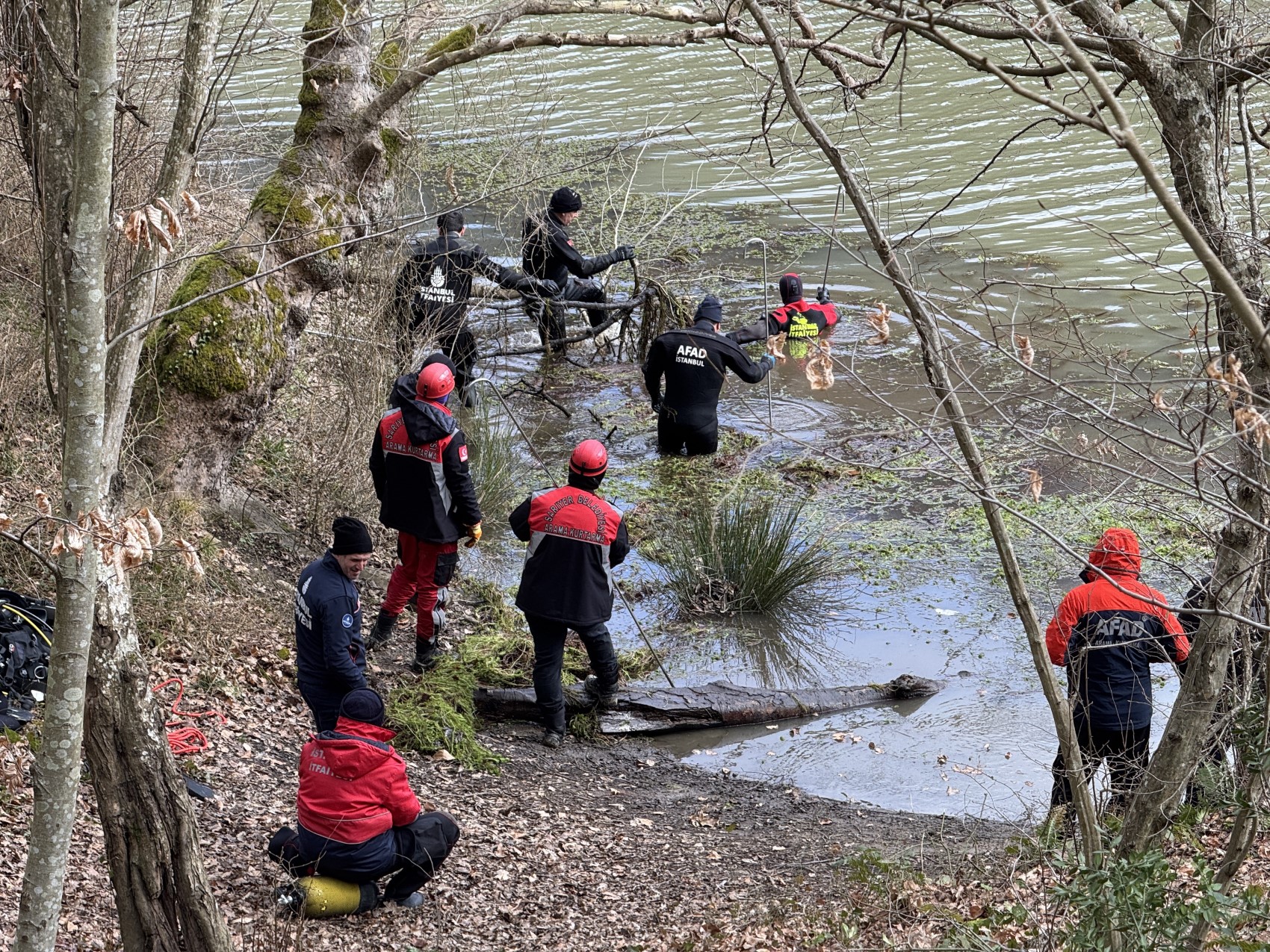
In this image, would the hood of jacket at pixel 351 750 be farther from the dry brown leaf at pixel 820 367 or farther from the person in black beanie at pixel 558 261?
the person in black beanie at pixel 558 261

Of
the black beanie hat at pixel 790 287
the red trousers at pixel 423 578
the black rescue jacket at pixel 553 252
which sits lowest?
the red trousers at pixel 423 578

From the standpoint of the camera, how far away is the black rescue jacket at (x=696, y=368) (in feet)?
36.3

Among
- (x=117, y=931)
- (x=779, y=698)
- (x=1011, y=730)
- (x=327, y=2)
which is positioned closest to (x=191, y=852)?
(x=117, y=931)

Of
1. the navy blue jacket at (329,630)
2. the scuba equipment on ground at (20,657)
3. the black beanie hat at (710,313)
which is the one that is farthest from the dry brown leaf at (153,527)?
the black beanie hat at (710,313)

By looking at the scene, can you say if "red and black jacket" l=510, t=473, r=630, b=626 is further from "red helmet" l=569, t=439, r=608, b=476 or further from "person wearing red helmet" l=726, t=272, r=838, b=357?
"person wearing red helmet" l=726, t=272, r=838, b=357

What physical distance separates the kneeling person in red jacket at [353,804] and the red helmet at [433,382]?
268 centimetres

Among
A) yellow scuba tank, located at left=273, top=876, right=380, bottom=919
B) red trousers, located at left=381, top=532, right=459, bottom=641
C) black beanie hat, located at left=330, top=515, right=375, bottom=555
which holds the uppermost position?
black beanie hat, located at left=330, top=515, right=375, bottom=555

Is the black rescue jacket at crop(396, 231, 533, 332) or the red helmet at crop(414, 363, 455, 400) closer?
the red helmet at crop(414, 363, 455, 400)

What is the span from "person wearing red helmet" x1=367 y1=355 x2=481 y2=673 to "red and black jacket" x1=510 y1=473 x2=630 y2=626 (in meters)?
0.62

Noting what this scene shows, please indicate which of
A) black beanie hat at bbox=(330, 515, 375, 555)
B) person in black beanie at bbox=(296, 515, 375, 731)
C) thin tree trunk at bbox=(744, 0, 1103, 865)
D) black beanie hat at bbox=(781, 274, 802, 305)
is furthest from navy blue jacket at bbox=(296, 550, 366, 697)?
black beanie hat at bbox=(781, 274, 802, 305)

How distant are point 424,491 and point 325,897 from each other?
9.76 ft

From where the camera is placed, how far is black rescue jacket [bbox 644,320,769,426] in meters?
11.1

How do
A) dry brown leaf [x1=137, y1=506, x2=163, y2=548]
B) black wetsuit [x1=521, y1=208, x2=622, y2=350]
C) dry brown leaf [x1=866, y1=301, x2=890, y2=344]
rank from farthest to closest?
black wetsuit [x1=521, y1=208, x2=622, y2=350]
dry brown leaf [x1=866, y1=301, x2=890, y2=344]
dry brown leaf [x1=137, y1=506, x2=163, y2=548]

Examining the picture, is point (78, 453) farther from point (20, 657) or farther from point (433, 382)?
point (433, 382)
